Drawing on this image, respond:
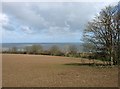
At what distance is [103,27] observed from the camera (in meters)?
33.7

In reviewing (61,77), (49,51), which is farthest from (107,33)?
(49,51)

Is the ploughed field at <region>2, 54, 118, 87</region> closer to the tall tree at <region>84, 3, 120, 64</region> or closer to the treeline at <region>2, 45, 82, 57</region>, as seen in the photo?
the tall tree at <region>84, 3, 120, 64</region>

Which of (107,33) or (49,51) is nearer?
(107,33)

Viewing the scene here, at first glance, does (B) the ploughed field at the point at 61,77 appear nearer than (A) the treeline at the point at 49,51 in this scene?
Yes

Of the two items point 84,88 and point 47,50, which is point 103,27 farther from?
point 47,50

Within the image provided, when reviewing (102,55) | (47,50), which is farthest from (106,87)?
(47,50)

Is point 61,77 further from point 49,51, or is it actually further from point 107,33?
point 49,51

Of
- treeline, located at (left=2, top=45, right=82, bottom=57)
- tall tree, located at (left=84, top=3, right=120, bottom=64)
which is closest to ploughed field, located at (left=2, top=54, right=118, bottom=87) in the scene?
tall tree, located at (left=84, top=3, right=120, bottom=64)

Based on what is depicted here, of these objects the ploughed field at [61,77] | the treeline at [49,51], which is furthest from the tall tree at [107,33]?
the treeline at [49,51]

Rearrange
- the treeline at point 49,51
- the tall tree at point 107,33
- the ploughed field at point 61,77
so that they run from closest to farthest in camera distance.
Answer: the ploughed field at point 61,77
the tall tree at point 107,33
the treeline at point 49,51

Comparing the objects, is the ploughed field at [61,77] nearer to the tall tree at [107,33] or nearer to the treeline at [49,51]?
the tall tree at [107,33]

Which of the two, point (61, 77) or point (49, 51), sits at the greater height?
point (49, 51)

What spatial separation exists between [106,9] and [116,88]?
804 inches

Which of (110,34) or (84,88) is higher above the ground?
(110,34)
